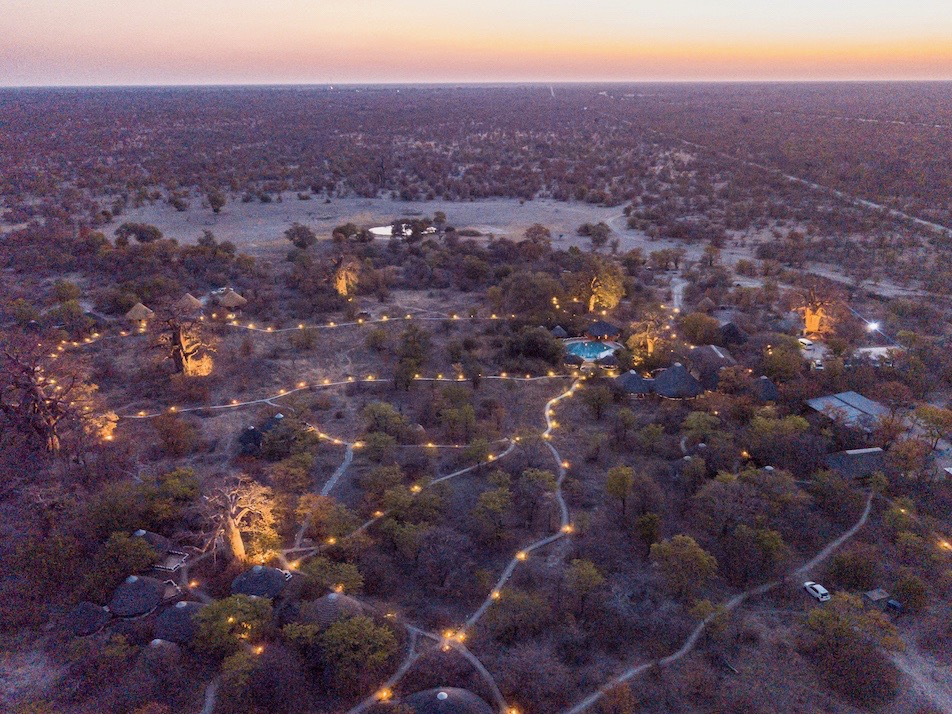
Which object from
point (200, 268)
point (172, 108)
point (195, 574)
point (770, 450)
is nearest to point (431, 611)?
point (195, 574)

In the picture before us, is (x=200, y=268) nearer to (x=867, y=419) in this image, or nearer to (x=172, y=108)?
(x=867, y=419)

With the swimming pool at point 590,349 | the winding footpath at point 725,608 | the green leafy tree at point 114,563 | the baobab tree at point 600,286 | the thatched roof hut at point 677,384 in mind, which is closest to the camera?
the winding footpath at point 725,608

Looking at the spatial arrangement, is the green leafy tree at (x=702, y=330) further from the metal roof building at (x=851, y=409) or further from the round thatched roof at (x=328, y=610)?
the round thatched roof at (x=328, y=610)

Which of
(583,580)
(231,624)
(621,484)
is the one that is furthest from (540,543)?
(231,624)

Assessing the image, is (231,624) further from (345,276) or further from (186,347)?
(345,276)

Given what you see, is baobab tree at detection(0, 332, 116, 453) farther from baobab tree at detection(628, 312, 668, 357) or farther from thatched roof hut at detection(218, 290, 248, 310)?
baobab tree at detection(628, 312, 668, 357)

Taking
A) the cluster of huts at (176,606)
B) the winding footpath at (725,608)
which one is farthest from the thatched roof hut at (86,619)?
the winding footpath at (725,608)

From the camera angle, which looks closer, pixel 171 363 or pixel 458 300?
pixel 171 363
